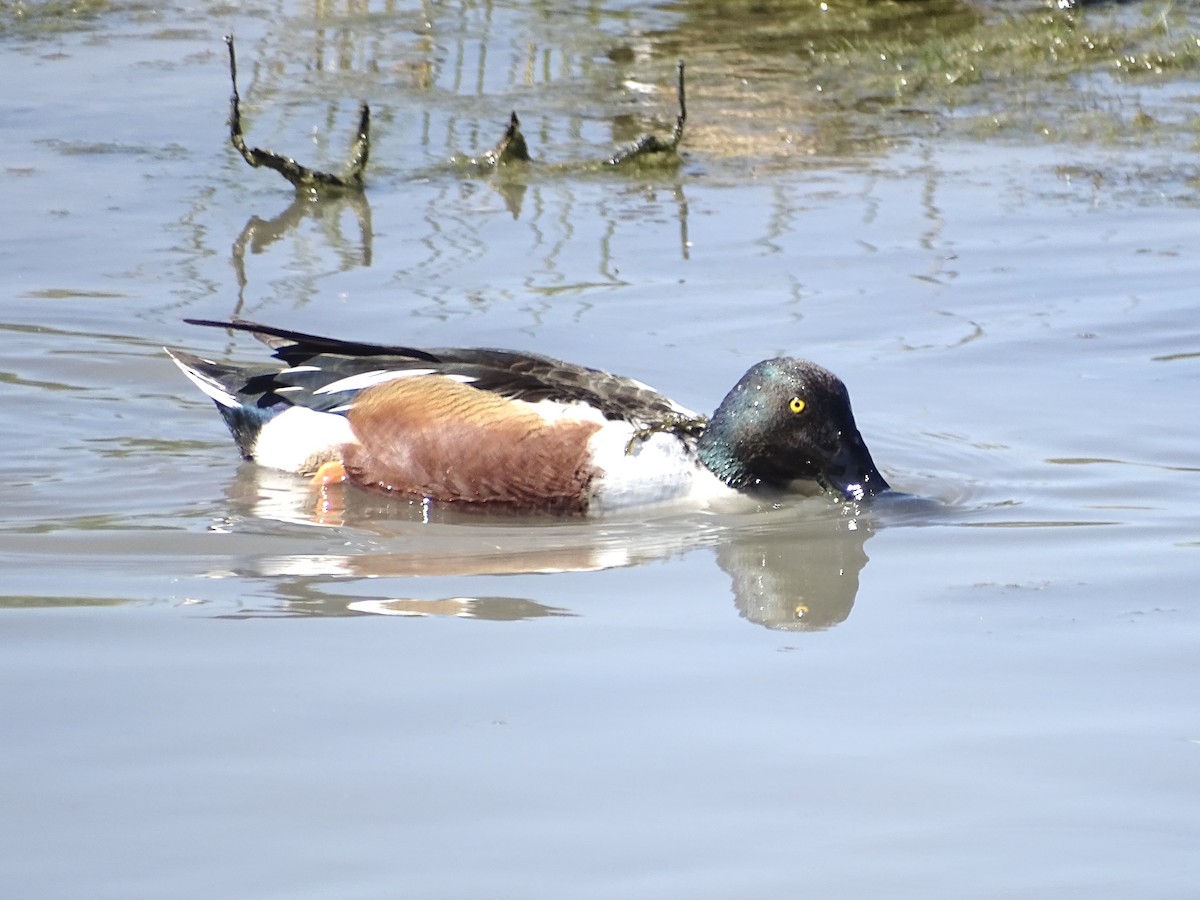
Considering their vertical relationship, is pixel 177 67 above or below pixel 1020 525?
above

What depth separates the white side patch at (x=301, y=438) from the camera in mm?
6418

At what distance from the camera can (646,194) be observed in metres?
9.53

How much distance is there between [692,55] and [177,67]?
10.3 feet

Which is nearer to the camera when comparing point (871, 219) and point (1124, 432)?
point (1124, 432)

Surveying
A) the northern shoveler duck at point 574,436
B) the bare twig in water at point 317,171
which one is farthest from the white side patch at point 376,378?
the bare twig in water at point 317,171

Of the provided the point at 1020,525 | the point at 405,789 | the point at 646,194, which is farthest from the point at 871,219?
the point at 405,789

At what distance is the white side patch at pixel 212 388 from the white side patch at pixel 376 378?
1.03 feet

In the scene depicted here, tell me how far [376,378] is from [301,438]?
0.37 meters

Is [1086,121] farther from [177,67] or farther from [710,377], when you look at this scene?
[177,67]

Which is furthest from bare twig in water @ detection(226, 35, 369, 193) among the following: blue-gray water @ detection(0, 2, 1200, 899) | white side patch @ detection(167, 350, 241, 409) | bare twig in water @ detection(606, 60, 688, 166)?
white side patch @ detection(167, 350, 241, 409)

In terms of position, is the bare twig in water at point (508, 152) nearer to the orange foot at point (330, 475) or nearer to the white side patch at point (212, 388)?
the white side patch at point (212, 388)

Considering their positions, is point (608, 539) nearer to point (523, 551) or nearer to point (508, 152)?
point (523, 551)

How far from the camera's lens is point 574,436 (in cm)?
588

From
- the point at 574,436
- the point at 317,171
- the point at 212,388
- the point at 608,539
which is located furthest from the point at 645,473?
the point at 317,171
